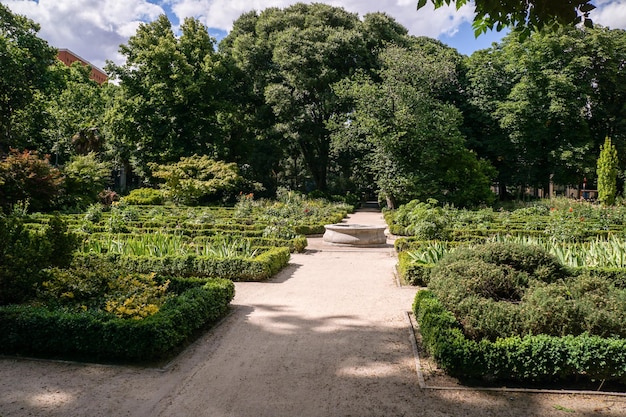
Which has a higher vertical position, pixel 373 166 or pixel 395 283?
pixel 373 166

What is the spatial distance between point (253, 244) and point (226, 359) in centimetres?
619

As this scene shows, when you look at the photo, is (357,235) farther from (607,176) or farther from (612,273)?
(607,176)

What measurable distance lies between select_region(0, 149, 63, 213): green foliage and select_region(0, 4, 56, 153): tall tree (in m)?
10.4

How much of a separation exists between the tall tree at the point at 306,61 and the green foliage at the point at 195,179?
6341 mm

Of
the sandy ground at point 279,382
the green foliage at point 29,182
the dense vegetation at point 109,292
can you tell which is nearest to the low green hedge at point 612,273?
the sandy ground at point 279,382

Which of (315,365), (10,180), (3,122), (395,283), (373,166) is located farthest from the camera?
(3,122)

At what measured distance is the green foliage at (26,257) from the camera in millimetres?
5766

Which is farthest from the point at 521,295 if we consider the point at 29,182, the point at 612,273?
the point at 29,182

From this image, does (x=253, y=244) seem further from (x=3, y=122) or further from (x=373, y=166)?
(x=3, y=122)

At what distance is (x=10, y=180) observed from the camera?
55.9ft

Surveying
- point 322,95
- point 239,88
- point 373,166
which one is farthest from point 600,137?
point 239,88

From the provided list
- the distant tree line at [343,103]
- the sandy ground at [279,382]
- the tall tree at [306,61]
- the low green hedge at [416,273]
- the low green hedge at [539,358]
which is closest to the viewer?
the sandy ground at [279,382]

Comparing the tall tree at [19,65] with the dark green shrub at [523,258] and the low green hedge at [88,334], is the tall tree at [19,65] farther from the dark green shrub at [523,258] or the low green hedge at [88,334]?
the dark green shrub at [523,258]

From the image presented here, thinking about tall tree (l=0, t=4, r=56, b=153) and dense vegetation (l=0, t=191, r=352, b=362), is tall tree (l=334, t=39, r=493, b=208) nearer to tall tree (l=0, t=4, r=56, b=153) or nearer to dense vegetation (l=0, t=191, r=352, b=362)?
dense vegetation (l=0, t=191, r=352, b=362)
